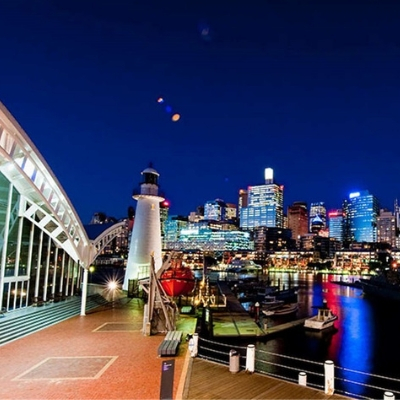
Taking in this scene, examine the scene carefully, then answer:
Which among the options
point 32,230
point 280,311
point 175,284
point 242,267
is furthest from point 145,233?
point 242,267

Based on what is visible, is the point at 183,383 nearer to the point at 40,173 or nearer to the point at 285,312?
the point at 40,173

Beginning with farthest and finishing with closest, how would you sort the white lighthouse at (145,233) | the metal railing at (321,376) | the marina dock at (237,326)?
the white lighthouse at (145,233), the marina dock at (237,326), the metal railing at (321,376)

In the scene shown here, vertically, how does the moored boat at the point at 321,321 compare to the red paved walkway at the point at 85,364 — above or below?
below

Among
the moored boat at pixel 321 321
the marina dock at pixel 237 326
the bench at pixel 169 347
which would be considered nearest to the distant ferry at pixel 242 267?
the moored boat at pixel 321 321

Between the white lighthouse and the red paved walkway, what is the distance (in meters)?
12.8

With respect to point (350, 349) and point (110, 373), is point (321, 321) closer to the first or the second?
point (350, 349)

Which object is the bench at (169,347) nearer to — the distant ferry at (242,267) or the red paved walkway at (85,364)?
the red paved walkway at (85,364)

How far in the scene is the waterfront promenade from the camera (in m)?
9.14

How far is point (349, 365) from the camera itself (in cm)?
2325

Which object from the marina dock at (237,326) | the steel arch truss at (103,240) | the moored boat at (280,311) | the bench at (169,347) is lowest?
the moored boat at (280,311)

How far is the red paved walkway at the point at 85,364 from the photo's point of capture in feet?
30.3

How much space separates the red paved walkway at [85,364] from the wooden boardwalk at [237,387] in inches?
17.6

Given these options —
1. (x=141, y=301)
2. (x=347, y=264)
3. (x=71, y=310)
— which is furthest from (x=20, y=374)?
(x=347, y=264)

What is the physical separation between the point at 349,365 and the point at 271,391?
17.1m
